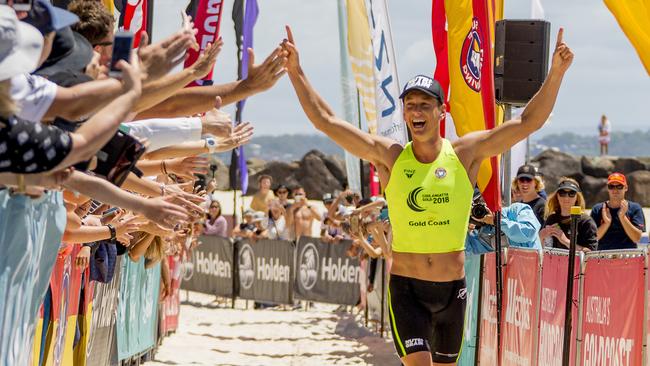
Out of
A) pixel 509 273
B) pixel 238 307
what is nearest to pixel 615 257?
pixel 509 273

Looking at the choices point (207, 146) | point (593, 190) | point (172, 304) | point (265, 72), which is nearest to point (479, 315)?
point (207, 146)

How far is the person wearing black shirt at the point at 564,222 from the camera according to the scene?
9570mm

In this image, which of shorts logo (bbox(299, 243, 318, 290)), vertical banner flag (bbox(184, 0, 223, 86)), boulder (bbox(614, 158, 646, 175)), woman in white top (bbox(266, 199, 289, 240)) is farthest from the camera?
boulder (bbox(614, 158, 646, 175))

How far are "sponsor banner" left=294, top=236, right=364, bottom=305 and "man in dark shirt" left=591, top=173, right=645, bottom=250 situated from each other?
28.7ft

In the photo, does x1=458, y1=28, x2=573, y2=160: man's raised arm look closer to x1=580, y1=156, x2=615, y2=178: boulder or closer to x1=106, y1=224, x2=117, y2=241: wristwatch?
x1=106, y1=224, x2=117, y2=241: wristwatch

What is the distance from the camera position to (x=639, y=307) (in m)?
6.82

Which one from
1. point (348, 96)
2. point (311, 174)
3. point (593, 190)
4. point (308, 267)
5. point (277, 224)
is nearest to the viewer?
point (348, 96)

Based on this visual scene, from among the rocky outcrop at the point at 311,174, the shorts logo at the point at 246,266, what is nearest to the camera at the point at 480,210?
the shorts logo at the point at 246,266

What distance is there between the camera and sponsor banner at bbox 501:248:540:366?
28.8ft

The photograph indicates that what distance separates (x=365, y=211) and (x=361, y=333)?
4065 mm

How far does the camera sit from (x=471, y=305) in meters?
10.1

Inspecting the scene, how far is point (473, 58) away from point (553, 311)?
271 cm

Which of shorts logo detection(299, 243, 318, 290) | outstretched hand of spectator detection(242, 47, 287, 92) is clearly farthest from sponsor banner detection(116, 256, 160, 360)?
shorts logo detection(299, 243, 318, 290)

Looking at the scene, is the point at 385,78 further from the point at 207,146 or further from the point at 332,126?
the point at 207,146
